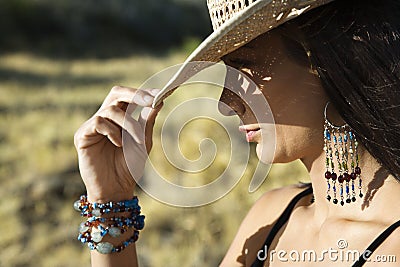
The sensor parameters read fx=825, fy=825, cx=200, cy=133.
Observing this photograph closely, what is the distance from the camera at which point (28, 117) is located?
898cm

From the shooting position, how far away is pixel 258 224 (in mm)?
2252

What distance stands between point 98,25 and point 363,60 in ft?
62.5

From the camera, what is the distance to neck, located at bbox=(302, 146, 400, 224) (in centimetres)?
185

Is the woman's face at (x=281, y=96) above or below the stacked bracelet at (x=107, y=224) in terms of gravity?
above

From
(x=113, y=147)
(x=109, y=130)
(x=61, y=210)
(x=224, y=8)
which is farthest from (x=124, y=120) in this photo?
(x=61, y=210)

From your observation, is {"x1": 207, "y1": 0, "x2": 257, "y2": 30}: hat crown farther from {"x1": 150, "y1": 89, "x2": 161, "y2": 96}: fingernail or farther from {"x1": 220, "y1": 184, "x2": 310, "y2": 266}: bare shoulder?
{"x1": 220, "y1": 184, "x2": 310, "y2": 266}: bare shoulder

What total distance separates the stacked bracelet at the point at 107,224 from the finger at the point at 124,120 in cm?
22

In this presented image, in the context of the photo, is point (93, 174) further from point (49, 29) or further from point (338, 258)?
point (49, 29)

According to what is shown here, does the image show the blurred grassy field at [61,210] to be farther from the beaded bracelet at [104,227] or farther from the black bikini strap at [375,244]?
the black bikini strap at [375,244]

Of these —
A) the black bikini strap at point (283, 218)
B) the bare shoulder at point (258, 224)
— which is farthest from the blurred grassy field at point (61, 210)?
the black bikini strap at point (283, 218)

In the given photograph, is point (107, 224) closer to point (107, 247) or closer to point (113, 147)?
point (107, 247)

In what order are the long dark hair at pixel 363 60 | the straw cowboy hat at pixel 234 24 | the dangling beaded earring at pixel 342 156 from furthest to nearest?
1. the dangling beaded earring at pixel 342 156
2. the long dark hair at pixel 363 60
3. the straw cowboy hat at pixel 234 24

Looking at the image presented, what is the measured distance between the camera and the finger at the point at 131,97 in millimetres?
1938

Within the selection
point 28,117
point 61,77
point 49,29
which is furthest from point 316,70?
point 49,29
